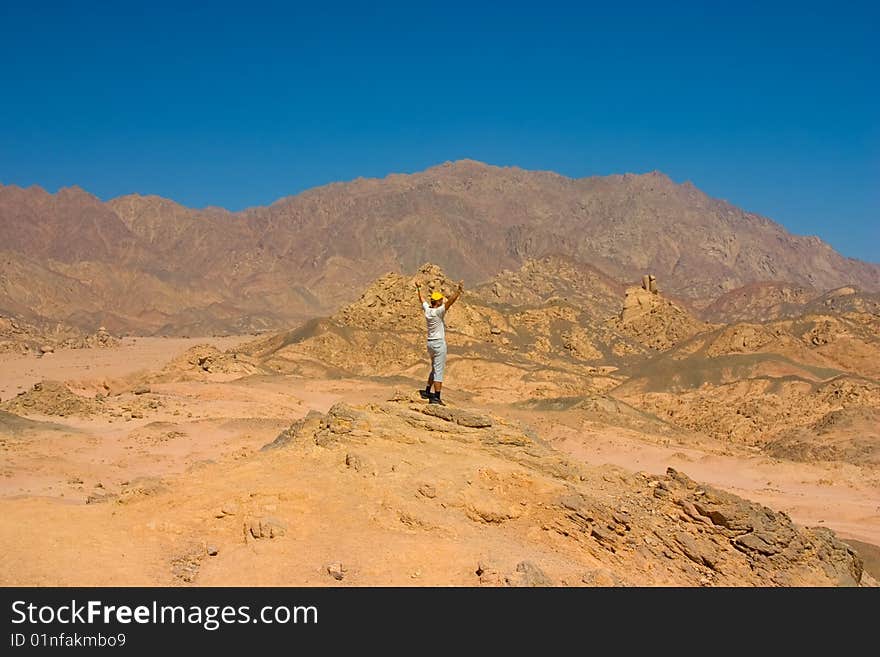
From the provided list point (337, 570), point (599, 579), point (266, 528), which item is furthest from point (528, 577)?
point (266, 528)

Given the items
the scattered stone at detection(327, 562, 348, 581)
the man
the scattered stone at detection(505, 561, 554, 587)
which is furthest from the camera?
the man

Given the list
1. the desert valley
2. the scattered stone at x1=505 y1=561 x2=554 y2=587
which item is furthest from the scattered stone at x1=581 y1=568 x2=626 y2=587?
the scattered stone at x1=505 y1=561 x2=554 y2=587

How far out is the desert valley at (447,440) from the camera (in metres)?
7.80

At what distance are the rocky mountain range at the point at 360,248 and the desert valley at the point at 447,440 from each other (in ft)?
4.49

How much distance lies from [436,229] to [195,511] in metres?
118

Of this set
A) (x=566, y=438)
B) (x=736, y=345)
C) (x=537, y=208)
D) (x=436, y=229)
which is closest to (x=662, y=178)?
(x=537, y=208)

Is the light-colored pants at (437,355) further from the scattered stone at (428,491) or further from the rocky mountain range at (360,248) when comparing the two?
the rocky mountain range at (360,248)

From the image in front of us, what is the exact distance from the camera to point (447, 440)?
1084 centimetres

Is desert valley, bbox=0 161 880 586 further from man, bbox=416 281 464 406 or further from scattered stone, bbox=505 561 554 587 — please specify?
man, bbox=416 281 464 406

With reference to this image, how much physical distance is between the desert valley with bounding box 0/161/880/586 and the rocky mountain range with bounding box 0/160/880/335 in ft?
4.49

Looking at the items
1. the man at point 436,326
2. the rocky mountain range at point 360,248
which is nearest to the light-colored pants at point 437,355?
the man at point 436,326

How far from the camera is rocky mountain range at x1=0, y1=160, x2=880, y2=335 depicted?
281ft

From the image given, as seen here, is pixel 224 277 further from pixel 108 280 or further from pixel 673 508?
pixel 673 508

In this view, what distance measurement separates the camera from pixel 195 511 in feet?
27.7
